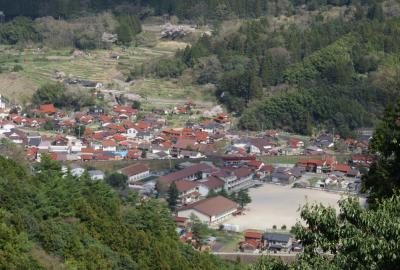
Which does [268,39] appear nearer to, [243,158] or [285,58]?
[285,58]

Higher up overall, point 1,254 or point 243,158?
point 1,254

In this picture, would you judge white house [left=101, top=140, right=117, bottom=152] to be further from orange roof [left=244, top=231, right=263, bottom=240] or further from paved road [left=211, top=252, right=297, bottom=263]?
paved road [left=211, top=252, right=297, bottom=263]

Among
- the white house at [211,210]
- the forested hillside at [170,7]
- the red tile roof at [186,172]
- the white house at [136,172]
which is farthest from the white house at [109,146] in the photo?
the forested hillside at [170,7]

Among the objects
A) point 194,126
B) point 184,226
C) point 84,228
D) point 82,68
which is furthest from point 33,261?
point 82,68

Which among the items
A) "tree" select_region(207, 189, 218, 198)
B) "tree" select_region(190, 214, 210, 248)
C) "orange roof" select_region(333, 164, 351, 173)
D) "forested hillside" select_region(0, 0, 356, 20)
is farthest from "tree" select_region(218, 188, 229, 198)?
"forested hillside" select_region(0, 0, 356, 20)

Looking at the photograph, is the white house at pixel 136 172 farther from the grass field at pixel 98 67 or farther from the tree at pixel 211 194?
the grass field at pixel 98 67

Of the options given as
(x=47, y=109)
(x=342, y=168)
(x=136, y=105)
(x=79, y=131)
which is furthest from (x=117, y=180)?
(x=136, y=105)
